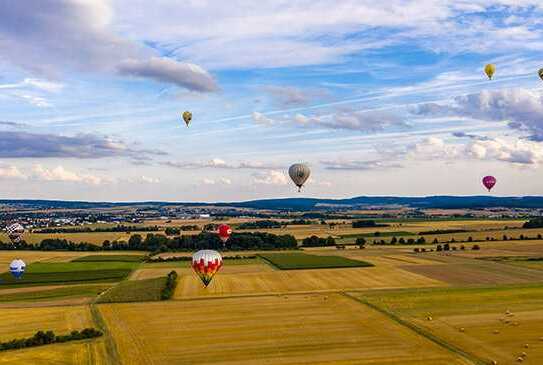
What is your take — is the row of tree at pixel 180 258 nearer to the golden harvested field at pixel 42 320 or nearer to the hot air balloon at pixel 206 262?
the hot air balloon at pixel 206 262

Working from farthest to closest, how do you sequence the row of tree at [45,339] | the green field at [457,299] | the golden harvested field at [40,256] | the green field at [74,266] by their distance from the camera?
the golden harvested field at [40,256] < the green field at [74,266] < the green field at [457,299] < the row of tree at [45,339]

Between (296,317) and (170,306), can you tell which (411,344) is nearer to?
(296,317)

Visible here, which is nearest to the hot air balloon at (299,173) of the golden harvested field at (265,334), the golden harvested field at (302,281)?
the golden harvested field at (302,281)

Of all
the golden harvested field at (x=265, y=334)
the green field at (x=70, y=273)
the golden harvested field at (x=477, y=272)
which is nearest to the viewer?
the golden harvested field at (x=265, y=334)

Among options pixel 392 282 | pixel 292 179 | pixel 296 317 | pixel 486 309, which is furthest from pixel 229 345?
pixel 292 179

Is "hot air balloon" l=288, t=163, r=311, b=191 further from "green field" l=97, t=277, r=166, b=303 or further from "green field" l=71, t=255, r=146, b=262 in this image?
"green field" l=71, t=255, r=146, b=262

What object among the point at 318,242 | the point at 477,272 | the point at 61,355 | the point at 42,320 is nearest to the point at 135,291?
the point at 42,320

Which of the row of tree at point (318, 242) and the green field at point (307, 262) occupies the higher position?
the row of tree at point (318, 242)
